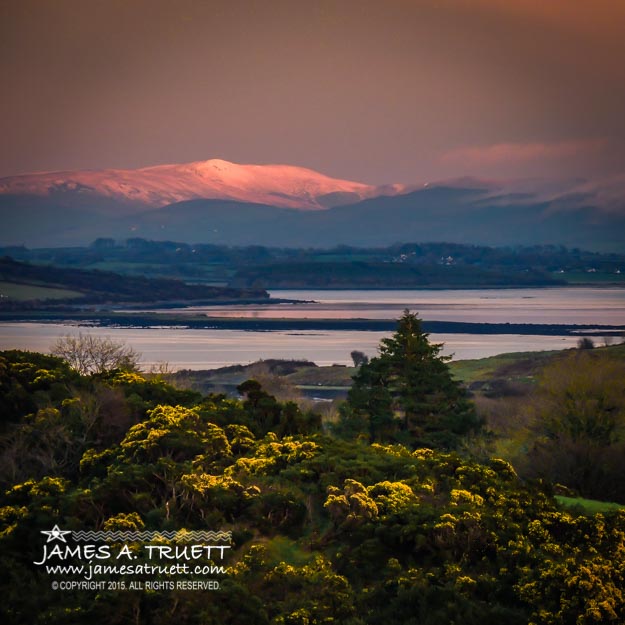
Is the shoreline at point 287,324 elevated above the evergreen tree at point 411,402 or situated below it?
below

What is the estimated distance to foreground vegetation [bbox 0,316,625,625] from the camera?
1636cm

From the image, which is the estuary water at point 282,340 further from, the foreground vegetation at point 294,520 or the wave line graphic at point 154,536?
the wave line graphic at point 154,536

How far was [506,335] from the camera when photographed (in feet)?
464

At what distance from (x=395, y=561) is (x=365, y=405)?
26.0 metres

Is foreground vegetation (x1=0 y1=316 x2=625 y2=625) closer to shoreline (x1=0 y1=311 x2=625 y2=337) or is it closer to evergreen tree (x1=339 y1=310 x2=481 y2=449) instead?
evergreen tree (x1=339 y1=310 x2=481 y2=449)

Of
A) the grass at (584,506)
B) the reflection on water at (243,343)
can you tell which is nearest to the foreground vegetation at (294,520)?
the grass at (584,506)

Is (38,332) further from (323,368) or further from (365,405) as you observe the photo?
(365,405)

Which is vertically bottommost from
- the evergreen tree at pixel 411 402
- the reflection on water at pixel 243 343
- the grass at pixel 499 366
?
the reflection on water at pixel 243 343

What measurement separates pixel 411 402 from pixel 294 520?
23.6m

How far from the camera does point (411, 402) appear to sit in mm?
42469

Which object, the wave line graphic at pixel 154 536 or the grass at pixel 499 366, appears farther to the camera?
the grass at pixel 499 366

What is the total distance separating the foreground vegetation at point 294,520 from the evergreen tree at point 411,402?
16004 millimetres

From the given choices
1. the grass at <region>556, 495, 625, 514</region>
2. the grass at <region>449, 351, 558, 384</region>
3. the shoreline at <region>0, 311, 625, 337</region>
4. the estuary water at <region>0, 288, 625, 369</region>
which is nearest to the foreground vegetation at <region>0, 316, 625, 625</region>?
the grass at <region>556, 495, 625, 514</region>

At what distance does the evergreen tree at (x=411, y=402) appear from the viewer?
4181 centimetres
